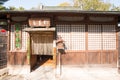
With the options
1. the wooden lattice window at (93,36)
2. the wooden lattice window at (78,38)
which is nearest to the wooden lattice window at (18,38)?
the wooden lattice window at (78,38)

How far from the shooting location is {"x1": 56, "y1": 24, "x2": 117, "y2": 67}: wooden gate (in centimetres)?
940

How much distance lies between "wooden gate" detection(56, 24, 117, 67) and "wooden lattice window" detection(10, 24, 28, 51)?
7.78 feet

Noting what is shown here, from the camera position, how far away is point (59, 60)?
30.4 feet

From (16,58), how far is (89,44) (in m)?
4.99

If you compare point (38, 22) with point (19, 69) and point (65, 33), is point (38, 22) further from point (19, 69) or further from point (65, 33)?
point (19, 69)

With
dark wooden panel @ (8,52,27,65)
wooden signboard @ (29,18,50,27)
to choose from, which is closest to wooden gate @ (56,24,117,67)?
wooden signboard @ (29,18,50,27)

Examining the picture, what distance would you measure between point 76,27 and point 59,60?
247 centimetres

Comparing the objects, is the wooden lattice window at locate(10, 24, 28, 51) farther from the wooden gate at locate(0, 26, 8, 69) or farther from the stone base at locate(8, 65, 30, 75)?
the stone base at locate(8, 65, 30, 75)

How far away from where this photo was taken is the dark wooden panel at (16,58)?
939 centimetres

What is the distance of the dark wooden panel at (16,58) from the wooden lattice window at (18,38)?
0.34m

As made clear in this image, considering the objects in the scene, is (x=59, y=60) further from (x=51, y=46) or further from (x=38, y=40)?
(x=38, y=40)

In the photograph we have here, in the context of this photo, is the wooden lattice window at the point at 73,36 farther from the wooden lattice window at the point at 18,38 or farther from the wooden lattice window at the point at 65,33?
the wooden lattice window at the point at 18,38

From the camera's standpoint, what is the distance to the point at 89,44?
9.47m

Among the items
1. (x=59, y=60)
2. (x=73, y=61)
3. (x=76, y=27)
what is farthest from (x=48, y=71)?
(x=76, y=27)
